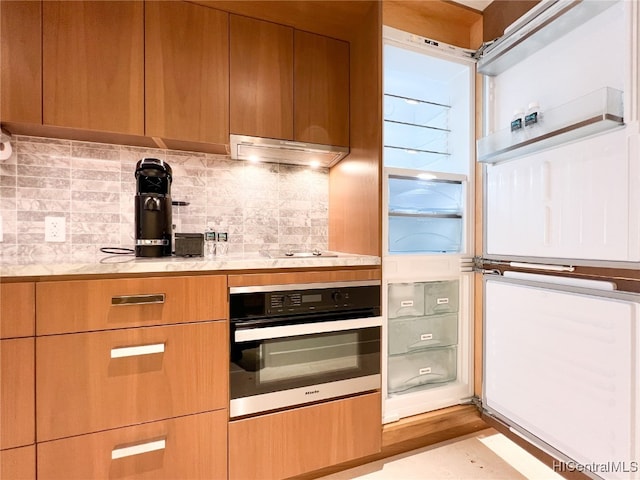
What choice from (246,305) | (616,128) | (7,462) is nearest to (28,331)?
(7,462)

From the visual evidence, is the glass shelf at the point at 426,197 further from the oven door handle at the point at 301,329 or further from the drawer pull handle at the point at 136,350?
the drawer pull handle at the point at 136,350

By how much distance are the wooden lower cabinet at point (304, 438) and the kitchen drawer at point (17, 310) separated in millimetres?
767

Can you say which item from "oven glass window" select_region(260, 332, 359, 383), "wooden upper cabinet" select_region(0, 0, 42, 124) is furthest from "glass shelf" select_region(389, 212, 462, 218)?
"wooden upper cabinet" select_region(0, 0, 42, 124)

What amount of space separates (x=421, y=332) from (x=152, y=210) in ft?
5.30

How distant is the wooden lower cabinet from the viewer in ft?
3.89

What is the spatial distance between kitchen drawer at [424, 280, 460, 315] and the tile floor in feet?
2.34

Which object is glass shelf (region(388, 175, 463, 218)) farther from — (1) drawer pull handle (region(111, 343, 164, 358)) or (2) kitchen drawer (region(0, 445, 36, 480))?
(2) kitchen drawer (region(0, 445, 36, 480))

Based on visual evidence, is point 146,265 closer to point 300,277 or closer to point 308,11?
point 300,277

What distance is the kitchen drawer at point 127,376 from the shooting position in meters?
0.97

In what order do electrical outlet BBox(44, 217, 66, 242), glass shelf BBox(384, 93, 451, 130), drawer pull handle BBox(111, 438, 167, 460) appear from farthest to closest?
glass shelf BBox(384, 93, 451, 130)
electrical outlet BBox(44, 217, 66, 242)
drawer pull handle BBox(111, 438, 167, 460)

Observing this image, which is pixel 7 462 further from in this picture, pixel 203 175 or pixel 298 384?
pixel 203 175

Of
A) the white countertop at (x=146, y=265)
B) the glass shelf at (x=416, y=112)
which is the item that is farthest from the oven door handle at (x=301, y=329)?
the glass shelf at (x=416, y=112)

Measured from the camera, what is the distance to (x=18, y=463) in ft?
3.05

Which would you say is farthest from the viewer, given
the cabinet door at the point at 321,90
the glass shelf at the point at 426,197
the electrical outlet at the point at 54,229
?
the glass shelf at the point at 426,197
